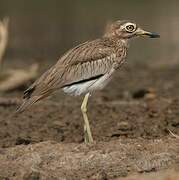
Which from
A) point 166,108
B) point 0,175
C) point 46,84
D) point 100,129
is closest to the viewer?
point 0,175

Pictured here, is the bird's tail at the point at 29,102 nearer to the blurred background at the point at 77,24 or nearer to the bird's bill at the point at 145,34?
the bird's bill at the point at 145,34

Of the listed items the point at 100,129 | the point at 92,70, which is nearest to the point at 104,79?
the point at 92,70

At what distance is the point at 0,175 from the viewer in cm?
821

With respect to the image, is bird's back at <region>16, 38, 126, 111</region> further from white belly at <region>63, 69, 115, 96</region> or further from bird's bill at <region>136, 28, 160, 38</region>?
bird's bill at <region>136, 28, 160, 38</region>

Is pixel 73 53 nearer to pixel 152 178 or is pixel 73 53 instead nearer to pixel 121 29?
pixel 121 29

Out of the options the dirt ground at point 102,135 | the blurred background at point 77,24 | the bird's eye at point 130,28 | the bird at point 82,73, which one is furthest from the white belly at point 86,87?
the blurred background at point 77,24

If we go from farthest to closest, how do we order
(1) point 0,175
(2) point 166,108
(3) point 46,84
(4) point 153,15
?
(4) point 153,15 → (2) point 166,108 → (3) point 46,84 → (1) point 0,175

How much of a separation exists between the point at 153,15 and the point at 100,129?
63.4 feet

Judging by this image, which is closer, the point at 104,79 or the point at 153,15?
the point at 104,79

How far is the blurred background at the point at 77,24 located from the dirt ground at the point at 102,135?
18.6 ft

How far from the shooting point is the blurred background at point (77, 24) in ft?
75.3

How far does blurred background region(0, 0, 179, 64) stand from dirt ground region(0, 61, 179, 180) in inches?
224

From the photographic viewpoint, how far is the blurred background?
23.0 metres

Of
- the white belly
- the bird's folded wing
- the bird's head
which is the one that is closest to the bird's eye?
the bird's head
